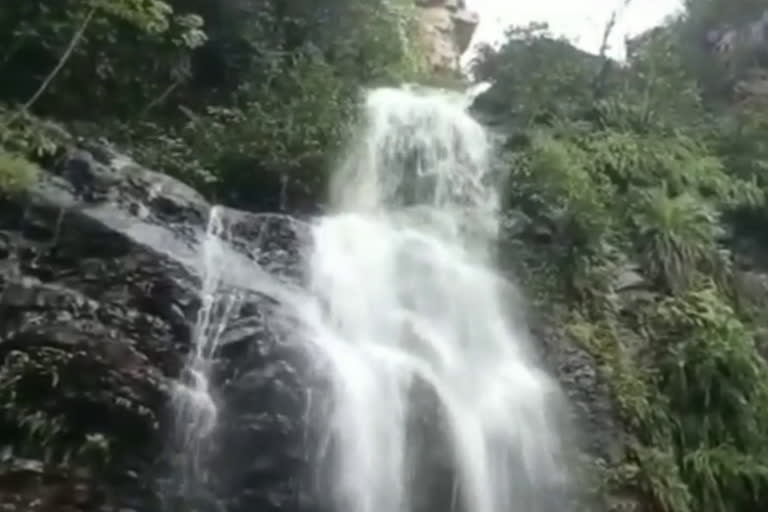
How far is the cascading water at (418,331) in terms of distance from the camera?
6.00m

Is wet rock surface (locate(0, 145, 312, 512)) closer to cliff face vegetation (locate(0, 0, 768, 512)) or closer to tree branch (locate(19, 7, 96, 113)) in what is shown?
cliff face vegetation (locate(0, 0, 768, 512))

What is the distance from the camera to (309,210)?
8.56 m

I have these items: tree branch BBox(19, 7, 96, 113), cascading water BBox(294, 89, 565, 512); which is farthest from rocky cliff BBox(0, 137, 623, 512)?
tree branch BBox(19, 7, 96, 113)

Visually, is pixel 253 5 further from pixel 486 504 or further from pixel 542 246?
pixel 486 504

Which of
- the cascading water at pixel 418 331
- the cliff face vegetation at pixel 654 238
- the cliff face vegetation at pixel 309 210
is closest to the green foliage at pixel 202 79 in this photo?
the cliff face vegetation at pixel 309 210

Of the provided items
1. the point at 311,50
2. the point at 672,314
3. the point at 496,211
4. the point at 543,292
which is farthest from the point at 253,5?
the point at 672,314

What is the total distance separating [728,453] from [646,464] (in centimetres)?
71

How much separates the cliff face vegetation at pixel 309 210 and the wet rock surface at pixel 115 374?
0.01 metres

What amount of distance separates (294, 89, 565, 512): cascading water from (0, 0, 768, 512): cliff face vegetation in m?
0.31

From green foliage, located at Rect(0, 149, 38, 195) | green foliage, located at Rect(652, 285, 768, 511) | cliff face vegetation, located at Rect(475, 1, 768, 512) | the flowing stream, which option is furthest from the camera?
cliff face vegetation, located at Rect(475, 1, 768, 512)

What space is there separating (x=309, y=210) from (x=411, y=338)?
203cm

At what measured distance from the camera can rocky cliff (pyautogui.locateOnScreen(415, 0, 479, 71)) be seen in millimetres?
14250

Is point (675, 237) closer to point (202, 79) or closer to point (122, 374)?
point (202, 79)

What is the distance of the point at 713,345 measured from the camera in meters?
7.73
